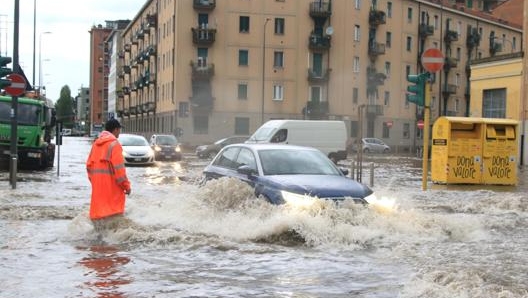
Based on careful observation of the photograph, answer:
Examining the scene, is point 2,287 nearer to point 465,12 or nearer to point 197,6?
point 197,6

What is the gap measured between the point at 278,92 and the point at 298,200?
53.3 m

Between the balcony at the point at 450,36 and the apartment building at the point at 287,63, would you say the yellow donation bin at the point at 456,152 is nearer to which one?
the apartment building at the point at 287,63

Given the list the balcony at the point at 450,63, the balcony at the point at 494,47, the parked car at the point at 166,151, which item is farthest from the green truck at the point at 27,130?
the balcony at the point at 494,47

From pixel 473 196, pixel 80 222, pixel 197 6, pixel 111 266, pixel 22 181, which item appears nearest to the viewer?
pixel 111 266

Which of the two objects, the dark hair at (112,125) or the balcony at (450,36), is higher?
the balcony at (450,36)

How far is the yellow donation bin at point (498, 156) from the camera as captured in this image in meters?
22.5

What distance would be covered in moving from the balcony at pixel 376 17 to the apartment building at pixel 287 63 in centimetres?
10

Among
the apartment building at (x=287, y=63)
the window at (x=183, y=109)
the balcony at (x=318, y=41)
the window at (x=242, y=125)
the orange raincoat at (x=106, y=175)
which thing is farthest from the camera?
the balcony at (x=318, y=41)

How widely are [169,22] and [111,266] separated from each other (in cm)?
6103

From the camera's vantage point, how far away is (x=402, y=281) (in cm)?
715

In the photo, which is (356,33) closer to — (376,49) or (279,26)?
(376,49)

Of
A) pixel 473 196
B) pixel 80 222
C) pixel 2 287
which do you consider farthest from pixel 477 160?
pixel 2 287

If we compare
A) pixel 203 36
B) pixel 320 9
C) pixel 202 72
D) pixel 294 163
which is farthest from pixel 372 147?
pixel 294 163

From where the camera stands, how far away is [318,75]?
63.7 m
